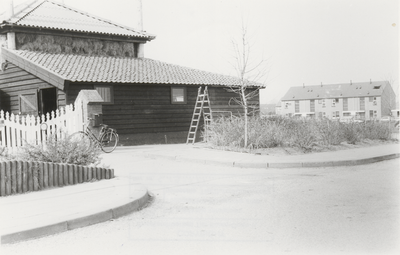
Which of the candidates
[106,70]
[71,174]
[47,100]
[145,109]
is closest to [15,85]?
[47,100]

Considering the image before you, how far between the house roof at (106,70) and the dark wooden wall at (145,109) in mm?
509

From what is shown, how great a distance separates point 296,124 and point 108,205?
44.4 feet

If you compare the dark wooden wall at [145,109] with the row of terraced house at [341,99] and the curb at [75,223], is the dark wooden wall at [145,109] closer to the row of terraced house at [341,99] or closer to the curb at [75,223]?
the curb at [75,223]

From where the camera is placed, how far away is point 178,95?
2322 cm

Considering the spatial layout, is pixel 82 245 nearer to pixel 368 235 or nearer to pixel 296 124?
pixel 368 235

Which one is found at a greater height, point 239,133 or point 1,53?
point 1,53

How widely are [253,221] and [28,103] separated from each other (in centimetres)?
1860

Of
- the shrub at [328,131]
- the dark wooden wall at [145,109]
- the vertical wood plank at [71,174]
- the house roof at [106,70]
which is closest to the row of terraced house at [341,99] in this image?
the house roof at [106,70]

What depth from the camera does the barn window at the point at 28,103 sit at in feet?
68.9

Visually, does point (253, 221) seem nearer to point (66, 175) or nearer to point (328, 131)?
point (66, 175)

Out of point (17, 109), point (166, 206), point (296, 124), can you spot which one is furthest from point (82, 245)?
point (17, 109)

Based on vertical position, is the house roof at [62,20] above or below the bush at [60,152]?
above

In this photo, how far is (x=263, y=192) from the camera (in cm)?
786

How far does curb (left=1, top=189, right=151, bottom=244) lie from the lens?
5.01 meters
